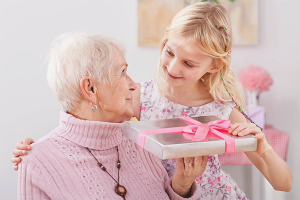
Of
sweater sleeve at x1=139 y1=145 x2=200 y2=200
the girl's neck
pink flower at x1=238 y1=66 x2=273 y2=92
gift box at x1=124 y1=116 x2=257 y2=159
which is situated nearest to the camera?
gift box at x1=124 y1=116 x2=257 y2=159

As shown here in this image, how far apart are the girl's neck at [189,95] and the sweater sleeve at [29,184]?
825mm

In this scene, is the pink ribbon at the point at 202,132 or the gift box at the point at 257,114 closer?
the pink ribbon at the point at 202,132

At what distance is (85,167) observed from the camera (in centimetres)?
114

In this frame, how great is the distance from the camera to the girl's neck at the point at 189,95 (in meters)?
1.61

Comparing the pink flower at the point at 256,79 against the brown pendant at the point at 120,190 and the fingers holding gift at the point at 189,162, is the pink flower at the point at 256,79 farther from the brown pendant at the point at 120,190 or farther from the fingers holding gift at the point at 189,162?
the brown pendant at the point at 120,190

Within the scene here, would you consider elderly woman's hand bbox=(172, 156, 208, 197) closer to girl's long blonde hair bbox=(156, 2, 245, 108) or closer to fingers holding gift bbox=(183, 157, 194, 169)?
fingers holding gift bbox=(183, 157, 194, 169)

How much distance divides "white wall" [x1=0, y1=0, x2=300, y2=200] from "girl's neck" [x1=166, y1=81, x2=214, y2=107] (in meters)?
1.14

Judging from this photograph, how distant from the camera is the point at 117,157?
1.29 meters

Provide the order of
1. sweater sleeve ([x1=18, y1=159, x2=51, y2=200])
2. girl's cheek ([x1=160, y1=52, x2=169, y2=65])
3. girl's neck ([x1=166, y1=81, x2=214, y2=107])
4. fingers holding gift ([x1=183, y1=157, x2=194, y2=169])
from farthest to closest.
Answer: girl's neck ([x1=166, y1=81, x2=214, y2=107]) → girl's cheek ([x1=160, y1=52, x2=169, y2=65]) → fingers holding gift ([x1=183, y1=157, x2=194, y2=169]) → sweater sleeve ([x1=18, y1=159, x2=51, y2=200])

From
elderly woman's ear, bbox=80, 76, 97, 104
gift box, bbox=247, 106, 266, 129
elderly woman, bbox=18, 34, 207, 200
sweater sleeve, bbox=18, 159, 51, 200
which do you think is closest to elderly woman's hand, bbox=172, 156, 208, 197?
elderly woman, bbox=18, 34, 207, 200

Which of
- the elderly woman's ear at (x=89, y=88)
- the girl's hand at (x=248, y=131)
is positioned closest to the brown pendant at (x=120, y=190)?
the elderly woman's ear at (x=89, y=88)

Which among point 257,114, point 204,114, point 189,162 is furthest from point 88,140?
point 257,114

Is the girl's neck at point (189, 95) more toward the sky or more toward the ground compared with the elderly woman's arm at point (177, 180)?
more toward the sky

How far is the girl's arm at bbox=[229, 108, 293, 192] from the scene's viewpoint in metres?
1.04
